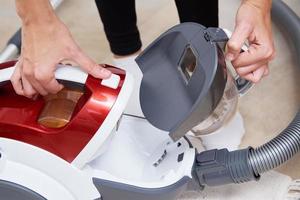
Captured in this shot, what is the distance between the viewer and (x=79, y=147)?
0.79m

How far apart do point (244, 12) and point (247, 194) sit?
1.35 ft

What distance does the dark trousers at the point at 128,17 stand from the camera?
42.1 inches

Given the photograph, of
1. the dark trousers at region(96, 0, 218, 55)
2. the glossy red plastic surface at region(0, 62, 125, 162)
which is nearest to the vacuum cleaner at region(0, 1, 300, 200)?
the glossy red plastic surface at region(0, 62, 125, 162)

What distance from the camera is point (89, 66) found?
764 millimetres

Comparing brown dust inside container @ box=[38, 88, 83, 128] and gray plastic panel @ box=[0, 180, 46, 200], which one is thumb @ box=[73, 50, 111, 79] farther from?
gray plastic panel @ box=[0, 180, 46, 200]

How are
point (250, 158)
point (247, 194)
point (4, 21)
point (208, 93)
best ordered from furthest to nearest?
1. point (4, 21)
2. point (247, 194)
3. point (250, 158)
4. point (208, 93)

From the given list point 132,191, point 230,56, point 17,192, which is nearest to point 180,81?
point 230,56

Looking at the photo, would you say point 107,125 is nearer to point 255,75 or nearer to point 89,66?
point 89,66

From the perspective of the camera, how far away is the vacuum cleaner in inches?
30.6

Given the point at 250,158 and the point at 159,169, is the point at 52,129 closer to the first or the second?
the point at 159,169

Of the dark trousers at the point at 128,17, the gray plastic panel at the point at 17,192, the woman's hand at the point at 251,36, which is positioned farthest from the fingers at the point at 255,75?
the gray plastic panel at the point at 17,192

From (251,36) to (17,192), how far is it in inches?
17.6

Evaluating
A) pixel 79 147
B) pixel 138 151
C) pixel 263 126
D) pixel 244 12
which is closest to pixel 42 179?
pixel 79 147

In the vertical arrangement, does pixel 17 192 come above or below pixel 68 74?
below
